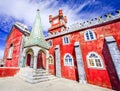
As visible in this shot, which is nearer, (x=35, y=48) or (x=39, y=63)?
(x=35, y=48)

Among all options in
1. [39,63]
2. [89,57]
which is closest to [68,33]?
[89,57]

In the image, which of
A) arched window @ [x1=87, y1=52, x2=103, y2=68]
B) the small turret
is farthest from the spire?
the small turret

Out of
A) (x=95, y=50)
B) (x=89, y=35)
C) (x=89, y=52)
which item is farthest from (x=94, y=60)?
(x=89, y=35)

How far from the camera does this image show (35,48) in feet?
38.5

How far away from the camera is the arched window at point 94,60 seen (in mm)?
10666

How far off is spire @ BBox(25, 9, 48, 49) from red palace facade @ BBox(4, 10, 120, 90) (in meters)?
3.00

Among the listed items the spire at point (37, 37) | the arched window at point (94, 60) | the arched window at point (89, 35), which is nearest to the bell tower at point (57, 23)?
the spire at point (37, 37)

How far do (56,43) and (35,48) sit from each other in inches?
215

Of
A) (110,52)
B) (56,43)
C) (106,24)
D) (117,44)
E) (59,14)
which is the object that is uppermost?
(59,14)

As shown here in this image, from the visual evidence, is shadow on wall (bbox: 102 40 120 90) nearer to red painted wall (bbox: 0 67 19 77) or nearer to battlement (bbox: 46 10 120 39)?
battlement (bbox: 46 10 120 39)

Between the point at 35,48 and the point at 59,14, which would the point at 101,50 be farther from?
the point at 59,14

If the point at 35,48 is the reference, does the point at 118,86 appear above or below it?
below

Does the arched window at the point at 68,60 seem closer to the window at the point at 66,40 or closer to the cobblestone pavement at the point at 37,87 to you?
the window at the point at 66,40

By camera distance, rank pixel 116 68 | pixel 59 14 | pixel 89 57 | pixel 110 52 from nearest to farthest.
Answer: pixel 116 68 < pixel 110 52 < pixel 89 57 < pixel 59 14
